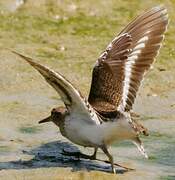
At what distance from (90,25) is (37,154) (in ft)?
12.8

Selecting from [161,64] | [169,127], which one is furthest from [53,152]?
[161,64]

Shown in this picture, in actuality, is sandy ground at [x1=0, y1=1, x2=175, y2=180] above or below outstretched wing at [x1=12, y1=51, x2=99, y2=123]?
below

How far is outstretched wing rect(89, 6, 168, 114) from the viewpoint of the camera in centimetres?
642

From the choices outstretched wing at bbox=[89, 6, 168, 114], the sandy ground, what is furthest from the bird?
the sandy ground

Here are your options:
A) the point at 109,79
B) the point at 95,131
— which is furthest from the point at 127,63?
the point at 95,131

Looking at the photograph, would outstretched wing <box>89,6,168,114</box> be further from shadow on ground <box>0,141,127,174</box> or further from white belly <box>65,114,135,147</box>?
shadow on ground <box>0,141,127,174</box>

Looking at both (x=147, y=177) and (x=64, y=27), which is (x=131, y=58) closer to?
(x=147, y=177)

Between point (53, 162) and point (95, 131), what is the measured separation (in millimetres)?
→ 499

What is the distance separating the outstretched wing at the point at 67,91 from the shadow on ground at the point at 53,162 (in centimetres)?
47

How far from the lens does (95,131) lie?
5945mm

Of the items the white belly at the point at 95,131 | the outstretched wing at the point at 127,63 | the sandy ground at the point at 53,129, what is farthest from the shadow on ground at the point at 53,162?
the outstretched wing at the point at 127,63

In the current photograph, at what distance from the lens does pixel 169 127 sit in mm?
7387

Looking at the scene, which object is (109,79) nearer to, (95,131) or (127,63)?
(127,63)

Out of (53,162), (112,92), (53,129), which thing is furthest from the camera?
(53,129)
